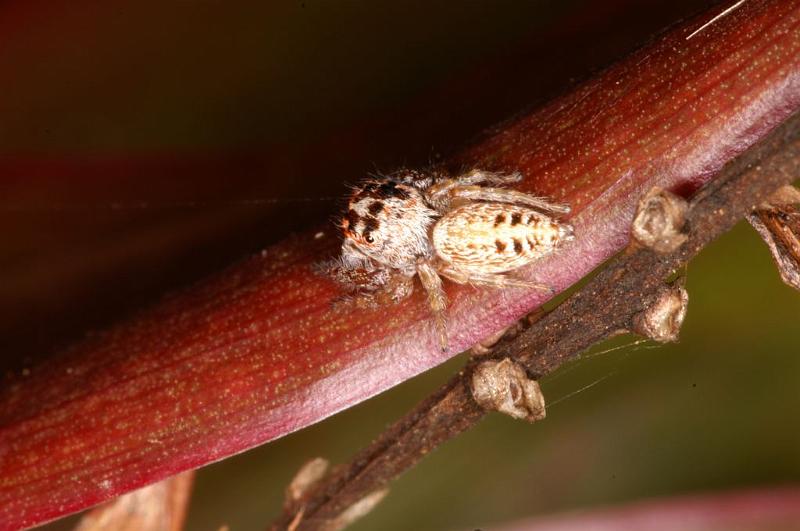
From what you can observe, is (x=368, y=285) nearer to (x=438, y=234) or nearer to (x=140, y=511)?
(x=438, y=234)

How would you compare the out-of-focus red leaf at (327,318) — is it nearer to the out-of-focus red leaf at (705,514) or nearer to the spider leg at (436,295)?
the spider leg at (436,295)

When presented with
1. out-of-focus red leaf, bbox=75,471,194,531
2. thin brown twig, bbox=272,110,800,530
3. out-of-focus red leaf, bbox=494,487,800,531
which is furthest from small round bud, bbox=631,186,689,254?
out-of-focus red leaf, bbox=75,471,194,531

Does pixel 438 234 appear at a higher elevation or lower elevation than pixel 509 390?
higher

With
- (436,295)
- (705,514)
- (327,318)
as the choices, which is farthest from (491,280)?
(705,514)

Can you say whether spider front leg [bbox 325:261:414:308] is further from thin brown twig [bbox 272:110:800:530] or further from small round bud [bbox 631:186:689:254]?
small round bud [bbox 631:186:689:254]

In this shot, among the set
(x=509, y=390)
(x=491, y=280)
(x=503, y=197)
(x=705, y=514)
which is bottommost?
(x=705, y=514)

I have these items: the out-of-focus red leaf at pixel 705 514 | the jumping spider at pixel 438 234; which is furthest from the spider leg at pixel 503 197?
the out-of-focus red leaf at pixel 705 514
